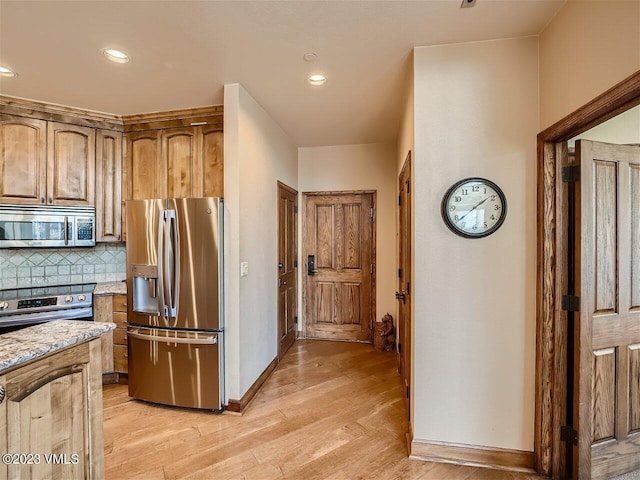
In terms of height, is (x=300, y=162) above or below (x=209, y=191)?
above

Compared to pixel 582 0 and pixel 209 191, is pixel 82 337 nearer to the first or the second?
pixel 209 191

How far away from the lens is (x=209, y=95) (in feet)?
8.80

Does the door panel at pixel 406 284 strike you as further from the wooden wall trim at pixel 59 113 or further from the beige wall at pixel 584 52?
the wooden wall trim at pixel 59 113

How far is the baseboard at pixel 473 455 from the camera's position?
190 centimetres

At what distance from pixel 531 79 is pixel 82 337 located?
2.73 m

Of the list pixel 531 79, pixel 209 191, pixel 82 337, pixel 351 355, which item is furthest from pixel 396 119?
pixel 82 337

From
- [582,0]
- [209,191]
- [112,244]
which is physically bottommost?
[112,244]

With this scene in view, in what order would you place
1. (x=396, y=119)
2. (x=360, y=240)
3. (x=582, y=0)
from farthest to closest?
(x=360, y=240)
(x=396, y=119)
(x=582, y=0)

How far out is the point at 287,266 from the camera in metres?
3.95

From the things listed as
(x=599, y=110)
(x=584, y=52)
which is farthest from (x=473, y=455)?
(x=584, y=52)

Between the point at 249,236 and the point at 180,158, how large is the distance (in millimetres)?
1081

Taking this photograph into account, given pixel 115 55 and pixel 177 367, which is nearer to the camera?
pixel 115 55

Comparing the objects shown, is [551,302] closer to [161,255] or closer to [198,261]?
[198,261]

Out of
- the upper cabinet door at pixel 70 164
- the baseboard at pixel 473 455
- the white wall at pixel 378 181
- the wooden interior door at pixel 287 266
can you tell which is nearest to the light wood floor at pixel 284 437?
the baseboard at pixel 473 455
